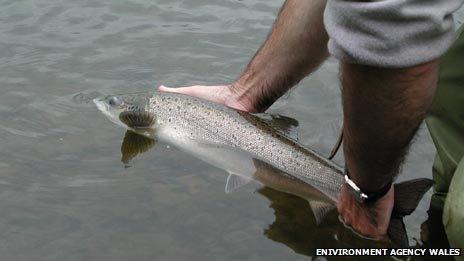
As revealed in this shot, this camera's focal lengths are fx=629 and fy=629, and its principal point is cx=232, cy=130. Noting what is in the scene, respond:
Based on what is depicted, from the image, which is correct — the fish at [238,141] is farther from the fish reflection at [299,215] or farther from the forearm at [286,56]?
the forearm at [286,56]

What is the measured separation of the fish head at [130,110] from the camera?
319cm

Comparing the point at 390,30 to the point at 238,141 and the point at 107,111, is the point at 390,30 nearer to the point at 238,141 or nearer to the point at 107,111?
the point at 238,141

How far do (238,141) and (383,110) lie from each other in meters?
1.15

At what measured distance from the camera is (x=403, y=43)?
1.71 metres

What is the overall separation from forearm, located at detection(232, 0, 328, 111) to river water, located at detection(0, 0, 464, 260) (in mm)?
419

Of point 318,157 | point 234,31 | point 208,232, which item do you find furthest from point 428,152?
point 234,31

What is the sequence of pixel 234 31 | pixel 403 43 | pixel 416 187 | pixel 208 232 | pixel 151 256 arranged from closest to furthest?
pixel 403 43 → pixel 416 187 → pixel 151 256 → pixel 208 232 → pixel 234 31

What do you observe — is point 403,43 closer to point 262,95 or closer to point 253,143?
point 253,143

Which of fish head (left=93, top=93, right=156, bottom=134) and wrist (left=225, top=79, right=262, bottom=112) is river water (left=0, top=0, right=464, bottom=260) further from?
wrist (left=225, top=79, right=262, bottom=112)

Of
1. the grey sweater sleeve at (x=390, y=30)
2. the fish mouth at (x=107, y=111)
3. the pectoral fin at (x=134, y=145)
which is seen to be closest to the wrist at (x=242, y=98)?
the pectoral fin at (x=134, y=145)

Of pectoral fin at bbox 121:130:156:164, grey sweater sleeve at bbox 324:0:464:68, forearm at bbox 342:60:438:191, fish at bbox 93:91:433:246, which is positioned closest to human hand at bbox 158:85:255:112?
fish at bbox 93:91:433:246

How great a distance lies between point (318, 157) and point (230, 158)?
0.43 meters

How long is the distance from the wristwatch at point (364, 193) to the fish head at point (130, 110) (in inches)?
48.9

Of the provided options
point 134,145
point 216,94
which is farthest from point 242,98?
point 134,145
